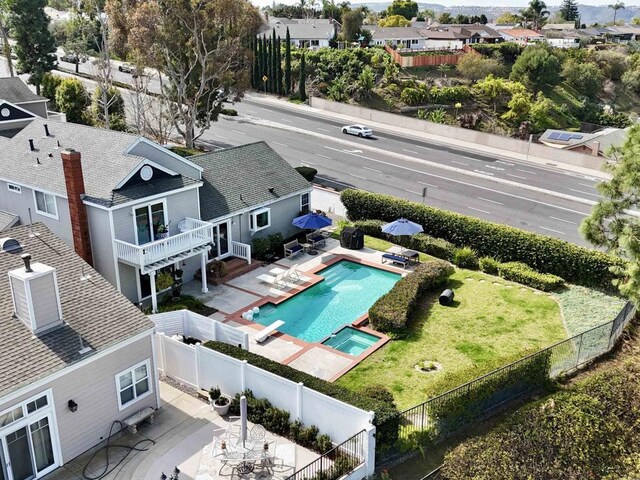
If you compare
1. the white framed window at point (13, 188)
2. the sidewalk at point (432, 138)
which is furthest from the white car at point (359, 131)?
the white framed window at point (13, 188)

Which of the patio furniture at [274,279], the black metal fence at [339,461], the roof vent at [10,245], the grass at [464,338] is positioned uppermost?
the roof vent at [10,245]

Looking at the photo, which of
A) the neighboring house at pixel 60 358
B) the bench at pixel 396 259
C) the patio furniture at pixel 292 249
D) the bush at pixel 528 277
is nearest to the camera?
the neighboring house at pixel 60 358

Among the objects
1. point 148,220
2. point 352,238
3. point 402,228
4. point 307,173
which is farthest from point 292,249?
point 307,173

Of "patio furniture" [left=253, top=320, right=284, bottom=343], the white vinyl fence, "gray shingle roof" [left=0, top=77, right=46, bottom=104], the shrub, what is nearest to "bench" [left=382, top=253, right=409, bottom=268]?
the shrub

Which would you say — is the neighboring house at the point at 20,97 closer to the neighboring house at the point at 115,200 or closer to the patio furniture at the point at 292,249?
the neighboring house at the point at 115,200

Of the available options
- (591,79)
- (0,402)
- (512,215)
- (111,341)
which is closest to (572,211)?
(512,215)

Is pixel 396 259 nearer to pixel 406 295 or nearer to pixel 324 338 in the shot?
pixel 406 295

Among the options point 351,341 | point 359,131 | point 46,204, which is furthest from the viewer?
point 359,131
